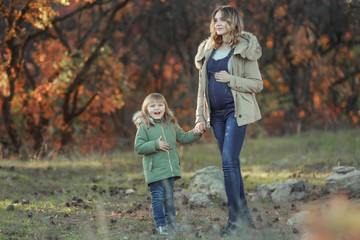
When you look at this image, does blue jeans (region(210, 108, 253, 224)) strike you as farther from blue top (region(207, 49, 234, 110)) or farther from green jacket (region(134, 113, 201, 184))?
green jacket (region(134, 113, 201, 184))

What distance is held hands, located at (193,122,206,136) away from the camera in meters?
4.93

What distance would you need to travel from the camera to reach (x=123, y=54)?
17.2 meters

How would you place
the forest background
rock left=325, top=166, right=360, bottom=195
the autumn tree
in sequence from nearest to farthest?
rock left=325, top=166, right=360, bottom=195
the autumn tree
the forest background

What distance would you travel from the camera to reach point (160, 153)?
4879 mm

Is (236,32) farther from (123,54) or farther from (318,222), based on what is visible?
(123,54)

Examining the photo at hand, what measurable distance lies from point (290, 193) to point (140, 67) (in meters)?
13.0

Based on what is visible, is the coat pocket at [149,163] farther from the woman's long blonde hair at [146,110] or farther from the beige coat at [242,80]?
the beige coat at [242,80]

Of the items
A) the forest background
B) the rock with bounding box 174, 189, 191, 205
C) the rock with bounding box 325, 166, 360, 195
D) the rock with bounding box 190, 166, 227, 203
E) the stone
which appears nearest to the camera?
the stone

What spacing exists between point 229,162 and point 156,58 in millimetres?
14747

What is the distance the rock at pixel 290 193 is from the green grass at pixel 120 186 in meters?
0.17

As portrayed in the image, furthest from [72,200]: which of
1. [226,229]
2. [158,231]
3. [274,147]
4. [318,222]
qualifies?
[274,147]

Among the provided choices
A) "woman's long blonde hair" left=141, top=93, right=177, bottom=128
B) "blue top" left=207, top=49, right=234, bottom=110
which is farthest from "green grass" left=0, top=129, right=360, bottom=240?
"blue top" left=207, top=49, right=234, bottom=110

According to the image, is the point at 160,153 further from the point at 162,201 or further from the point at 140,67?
the point at 140,67

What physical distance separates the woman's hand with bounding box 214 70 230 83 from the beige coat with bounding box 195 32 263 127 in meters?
0.04
